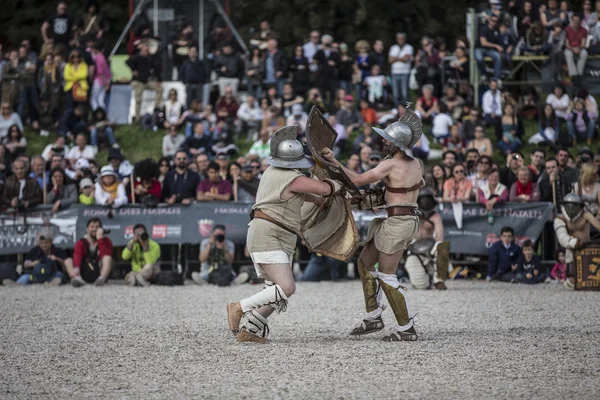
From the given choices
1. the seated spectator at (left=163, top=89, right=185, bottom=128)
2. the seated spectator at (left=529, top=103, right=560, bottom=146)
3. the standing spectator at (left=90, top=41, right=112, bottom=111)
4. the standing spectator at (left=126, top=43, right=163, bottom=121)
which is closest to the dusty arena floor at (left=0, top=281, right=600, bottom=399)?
the seated spectator at (left=529, top=103, right=560, bottom=146)

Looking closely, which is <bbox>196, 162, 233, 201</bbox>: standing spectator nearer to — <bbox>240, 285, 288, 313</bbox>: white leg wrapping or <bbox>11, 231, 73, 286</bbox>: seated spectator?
<bbox>11, 231, 73, 286</bbox>: seated spectator

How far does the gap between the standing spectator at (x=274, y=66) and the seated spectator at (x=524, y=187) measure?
22.2 feet

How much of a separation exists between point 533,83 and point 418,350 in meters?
15.1

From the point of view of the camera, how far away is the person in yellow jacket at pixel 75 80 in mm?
22969

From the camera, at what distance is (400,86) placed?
23.0 m

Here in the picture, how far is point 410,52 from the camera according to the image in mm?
23031

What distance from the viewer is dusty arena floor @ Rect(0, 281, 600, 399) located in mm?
7422

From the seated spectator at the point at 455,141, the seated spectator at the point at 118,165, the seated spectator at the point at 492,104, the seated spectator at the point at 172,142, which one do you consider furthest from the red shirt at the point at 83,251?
the seated spectator at the point at 492,104

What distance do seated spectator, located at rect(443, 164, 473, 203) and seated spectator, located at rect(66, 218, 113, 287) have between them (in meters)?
5.19

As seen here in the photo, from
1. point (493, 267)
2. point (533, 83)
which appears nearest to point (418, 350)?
point (493, 267)

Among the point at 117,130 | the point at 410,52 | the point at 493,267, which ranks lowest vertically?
the point at 493,267

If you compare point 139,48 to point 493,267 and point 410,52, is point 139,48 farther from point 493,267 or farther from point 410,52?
point 493,267

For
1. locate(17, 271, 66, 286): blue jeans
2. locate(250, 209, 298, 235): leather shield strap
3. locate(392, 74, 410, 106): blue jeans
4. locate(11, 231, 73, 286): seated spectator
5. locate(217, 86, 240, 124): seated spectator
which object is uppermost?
locate(392, 74, 410, 106): blue jeans

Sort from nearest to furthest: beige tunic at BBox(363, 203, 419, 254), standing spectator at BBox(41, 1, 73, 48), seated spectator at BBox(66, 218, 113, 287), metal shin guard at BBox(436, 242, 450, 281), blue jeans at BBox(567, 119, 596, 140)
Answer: beige tunic at BBox(363, 203, 419, 254) < metal shin guard at BBox(436, 242, 450, 281) < seated spectator at BBox(66, 218, 113, 287) < blue jeans at BBox(567, 119, 596, 140) < standing spectator at BBox(41, 1, 73, 48)
